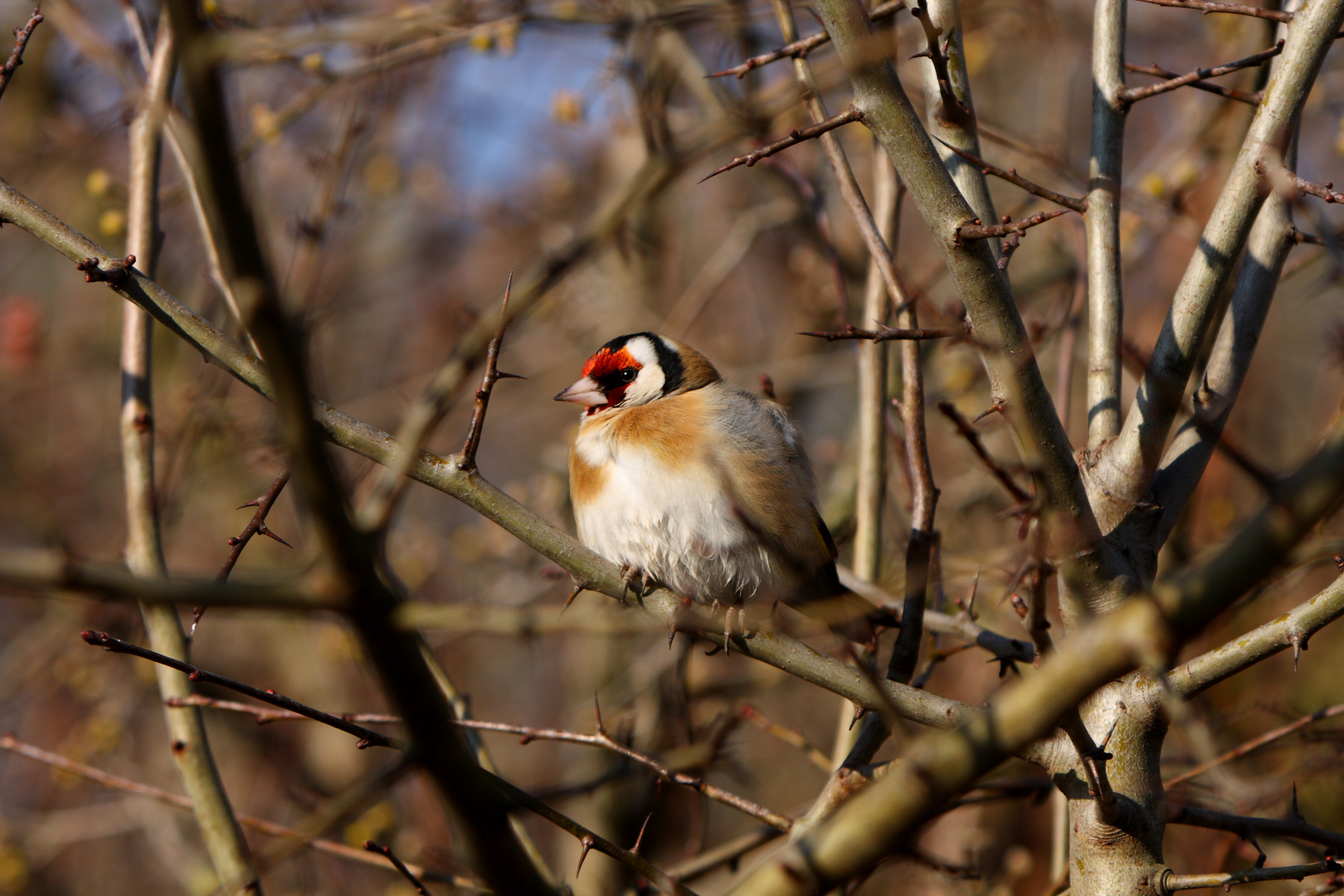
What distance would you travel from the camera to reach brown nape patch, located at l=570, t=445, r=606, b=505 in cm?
365

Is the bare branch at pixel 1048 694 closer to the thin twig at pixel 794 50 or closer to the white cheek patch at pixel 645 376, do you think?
the thin twig at pixel 794 50

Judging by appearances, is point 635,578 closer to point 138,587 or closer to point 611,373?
point 611,373

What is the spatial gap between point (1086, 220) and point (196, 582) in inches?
91.2

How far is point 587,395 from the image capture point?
4.08m

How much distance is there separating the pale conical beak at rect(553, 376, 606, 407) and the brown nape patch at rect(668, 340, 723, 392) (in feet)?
1.04

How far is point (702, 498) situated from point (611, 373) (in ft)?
2.80

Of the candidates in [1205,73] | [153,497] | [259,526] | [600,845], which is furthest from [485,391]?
[1205,73]

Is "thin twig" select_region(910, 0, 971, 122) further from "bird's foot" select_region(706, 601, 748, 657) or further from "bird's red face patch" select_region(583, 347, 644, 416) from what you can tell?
"bird's red face patch" select_region(583, 347, 644, 416)

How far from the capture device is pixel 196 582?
1.24 metres

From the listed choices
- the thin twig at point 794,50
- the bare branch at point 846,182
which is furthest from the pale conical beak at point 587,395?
the thin twig at point 794,50

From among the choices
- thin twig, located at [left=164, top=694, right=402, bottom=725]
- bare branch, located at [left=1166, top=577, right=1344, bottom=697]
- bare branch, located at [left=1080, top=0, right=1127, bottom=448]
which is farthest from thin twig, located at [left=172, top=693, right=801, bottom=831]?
bare branch, located at [left=1080, top=0, right=1127, bottom=448]

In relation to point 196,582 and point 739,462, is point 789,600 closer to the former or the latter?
point 739,462

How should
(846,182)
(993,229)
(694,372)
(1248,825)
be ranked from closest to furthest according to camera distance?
(993,229)
(1248,825)
(846,182)
(694,372)

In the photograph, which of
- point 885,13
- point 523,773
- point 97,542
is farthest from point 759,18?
point 523,773
